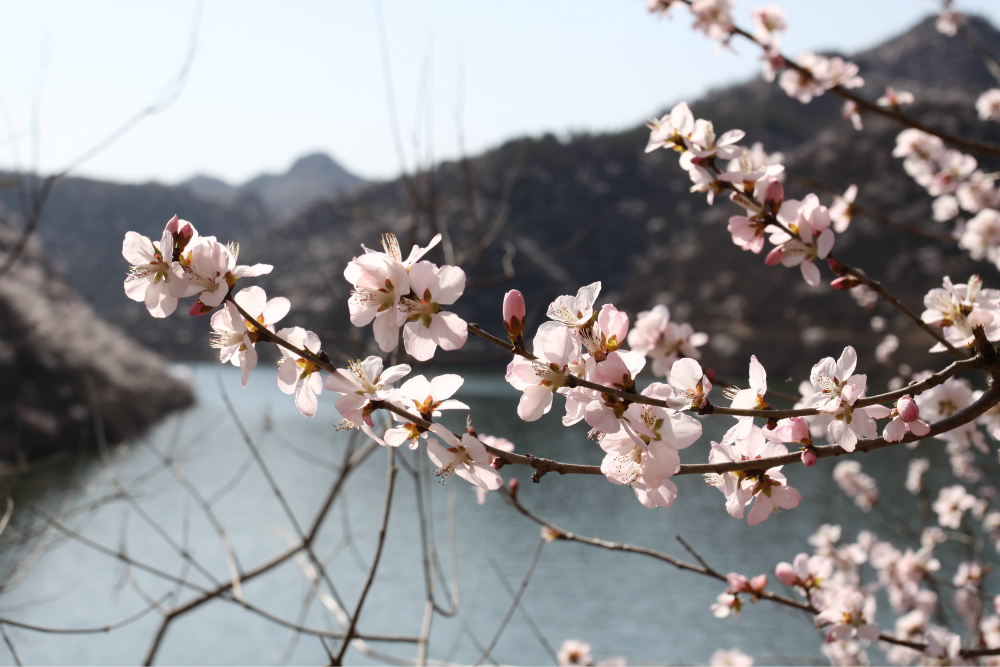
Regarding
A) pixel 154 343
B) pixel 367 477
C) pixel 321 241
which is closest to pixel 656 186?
pixel 321 241

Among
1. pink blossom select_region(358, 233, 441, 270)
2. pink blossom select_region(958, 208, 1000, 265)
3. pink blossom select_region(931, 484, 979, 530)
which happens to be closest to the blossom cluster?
pink blossom select_region(358, 233, 441, 270)

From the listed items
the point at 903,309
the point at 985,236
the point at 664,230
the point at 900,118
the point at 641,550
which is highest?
the point at 664,230

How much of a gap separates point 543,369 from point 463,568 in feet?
33.5

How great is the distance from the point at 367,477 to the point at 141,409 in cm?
803

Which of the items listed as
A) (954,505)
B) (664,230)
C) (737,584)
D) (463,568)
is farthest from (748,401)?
(664,230)

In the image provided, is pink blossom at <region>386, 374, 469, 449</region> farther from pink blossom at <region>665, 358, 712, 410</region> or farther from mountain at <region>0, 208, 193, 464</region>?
mountain at <region>0, 208, 193, 464</region>

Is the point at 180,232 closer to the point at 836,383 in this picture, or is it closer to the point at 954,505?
the point at 836,383

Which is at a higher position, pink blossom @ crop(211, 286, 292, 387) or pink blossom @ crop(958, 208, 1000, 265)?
pink blossom @ crop(958, 208, 1000, 265)

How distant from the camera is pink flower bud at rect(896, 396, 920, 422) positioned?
0.76m

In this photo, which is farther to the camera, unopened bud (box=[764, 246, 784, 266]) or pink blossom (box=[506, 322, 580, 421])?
unopened bud (box=[764, 246, 784, 266])

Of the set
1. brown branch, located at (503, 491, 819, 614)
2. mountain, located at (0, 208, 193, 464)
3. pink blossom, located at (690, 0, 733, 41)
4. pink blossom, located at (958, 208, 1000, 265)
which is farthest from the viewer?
mountain, located at (0, 208, 193, 464)

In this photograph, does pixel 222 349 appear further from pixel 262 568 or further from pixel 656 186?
pixel 656 186

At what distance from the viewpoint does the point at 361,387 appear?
719 millimetres

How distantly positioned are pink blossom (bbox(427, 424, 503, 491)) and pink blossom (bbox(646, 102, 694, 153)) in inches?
23.4
